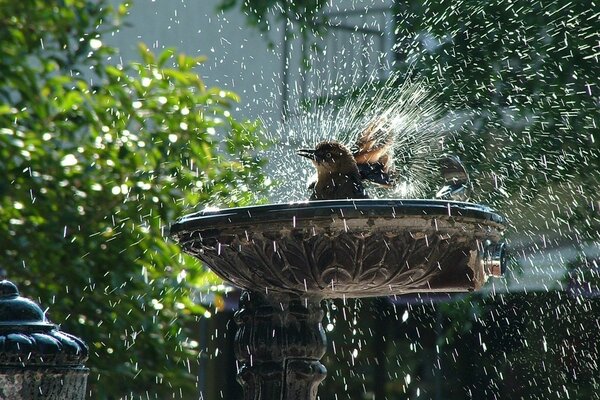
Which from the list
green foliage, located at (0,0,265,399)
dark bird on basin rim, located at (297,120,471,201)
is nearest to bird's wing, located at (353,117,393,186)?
dark bird on basin rim, located at (297,120,471,201)

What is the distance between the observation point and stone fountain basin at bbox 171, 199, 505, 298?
287 cm

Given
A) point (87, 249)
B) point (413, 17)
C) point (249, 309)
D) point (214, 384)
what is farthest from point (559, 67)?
point (214, 384)

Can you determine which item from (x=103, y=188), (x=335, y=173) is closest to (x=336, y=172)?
(x=335, y=173)

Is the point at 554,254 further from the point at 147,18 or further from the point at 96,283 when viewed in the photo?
the point at 147,18

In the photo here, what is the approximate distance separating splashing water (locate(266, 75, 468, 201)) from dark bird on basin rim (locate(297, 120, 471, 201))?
3.99 ft

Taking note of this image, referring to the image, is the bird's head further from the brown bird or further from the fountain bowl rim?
the fountain bowl rim

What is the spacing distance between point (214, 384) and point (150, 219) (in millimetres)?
5650

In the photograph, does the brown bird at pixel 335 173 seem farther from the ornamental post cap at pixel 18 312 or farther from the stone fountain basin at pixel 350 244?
the ornamental post cap at pixel 18 312

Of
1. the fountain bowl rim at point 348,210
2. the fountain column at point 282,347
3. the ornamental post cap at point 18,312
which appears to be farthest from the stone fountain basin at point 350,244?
the ornamental post cap at point 18,312

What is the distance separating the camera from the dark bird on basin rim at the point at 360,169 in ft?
10.9

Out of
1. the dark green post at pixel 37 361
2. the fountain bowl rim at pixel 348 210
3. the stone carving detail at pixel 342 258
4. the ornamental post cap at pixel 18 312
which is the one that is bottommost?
the dark green post at pixel 37 361

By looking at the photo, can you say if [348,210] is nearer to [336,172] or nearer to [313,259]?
[313,259]

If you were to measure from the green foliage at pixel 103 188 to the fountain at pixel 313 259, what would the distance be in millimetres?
1575

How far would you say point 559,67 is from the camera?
21.7 ft
